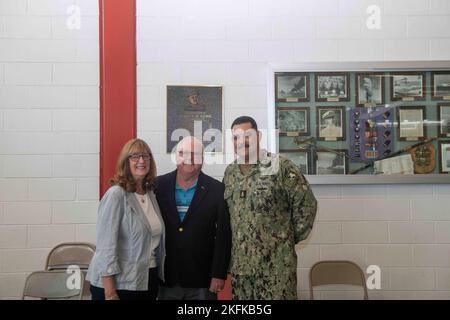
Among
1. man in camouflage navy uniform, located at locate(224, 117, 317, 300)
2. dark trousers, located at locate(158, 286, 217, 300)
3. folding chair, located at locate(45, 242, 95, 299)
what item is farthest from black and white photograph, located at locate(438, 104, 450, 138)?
folding chair, located at locate(45, 242, 95, 299)

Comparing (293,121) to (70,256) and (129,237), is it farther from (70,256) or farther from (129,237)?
(70,256)

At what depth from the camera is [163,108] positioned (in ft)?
7.76

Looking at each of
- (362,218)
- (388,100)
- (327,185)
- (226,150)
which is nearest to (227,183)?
(226,150)

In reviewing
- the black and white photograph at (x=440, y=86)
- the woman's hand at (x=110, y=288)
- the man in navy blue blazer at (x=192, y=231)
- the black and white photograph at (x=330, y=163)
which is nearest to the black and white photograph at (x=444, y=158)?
the black and white photograph at (x=440, y=86)

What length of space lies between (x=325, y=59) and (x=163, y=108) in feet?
3.11

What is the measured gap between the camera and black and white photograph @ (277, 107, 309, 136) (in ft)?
7.79

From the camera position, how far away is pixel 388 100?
7.88 feet

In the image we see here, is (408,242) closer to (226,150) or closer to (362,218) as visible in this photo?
(362,218)

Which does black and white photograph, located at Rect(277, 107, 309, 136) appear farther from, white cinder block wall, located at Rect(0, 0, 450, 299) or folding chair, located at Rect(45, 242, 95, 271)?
folding chair, located at Rect(45, 242, 95, 271)

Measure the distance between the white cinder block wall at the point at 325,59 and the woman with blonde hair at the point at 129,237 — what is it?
0.65 metres

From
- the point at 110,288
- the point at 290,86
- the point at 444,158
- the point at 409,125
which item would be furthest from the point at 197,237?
the point at 444,158

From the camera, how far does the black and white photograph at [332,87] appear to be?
238cm

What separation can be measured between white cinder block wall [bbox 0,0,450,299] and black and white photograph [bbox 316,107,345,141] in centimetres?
29

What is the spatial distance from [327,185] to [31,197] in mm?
1651
